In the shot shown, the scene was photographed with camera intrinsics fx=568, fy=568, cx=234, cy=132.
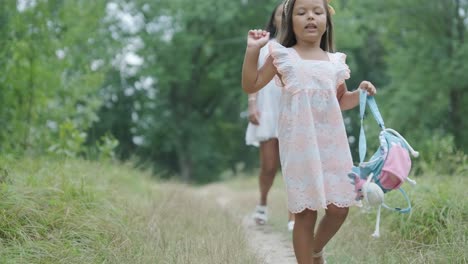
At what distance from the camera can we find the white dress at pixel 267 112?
5.02 m

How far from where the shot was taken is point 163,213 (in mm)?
5055

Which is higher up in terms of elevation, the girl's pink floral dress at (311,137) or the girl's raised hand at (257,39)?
the girl's raised hand at (257,39)

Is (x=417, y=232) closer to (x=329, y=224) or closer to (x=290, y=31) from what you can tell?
(x=329, y=224)

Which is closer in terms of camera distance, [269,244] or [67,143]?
[269,244]

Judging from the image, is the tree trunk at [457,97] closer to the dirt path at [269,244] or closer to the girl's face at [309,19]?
the dirt path at [269,244]

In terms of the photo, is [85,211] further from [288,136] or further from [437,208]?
[437,208]

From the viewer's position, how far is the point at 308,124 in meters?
3.02

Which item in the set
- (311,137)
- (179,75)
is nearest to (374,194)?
(311,137)

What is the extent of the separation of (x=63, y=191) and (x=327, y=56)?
228 centimetres

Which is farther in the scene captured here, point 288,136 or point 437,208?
point 437,208

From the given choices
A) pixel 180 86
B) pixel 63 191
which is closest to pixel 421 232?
pixel 63 191

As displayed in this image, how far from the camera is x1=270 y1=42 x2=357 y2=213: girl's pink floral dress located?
3.01m

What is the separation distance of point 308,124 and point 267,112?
2.09 meters

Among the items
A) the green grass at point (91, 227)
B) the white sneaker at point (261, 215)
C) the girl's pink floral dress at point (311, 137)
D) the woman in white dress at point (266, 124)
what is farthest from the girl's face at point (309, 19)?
the white sneaker at point (261, 215)
